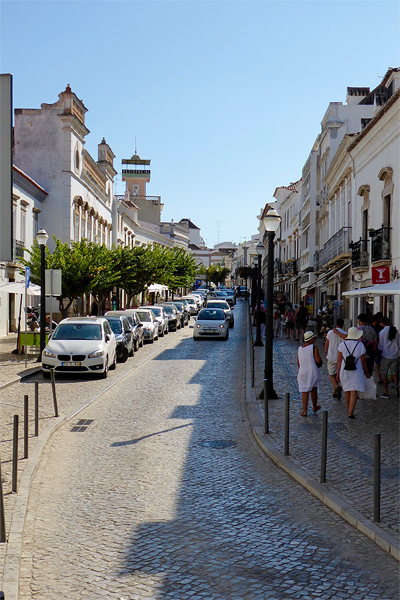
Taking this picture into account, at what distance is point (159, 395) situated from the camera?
49.7 feet

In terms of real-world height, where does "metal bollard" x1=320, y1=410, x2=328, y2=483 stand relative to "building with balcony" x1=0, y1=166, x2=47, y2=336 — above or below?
below

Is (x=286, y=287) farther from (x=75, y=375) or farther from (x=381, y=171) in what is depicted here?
(x=75, y=375)

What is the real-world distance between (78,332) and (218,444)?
916 centimetres

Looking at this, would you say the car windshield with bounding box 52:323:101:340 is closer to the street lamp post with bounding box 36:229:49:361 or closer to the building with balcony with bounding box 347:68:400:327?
the street lamp post with bounding box 36:229:49:361

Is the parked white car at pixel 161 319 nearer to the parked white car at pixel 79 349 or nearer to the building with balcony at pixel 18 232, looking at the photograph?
the building with balcony at pixel 18 232

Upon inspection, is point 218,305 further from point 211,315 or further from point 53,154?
point 53,154

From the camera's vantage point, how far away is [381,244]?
21.5m

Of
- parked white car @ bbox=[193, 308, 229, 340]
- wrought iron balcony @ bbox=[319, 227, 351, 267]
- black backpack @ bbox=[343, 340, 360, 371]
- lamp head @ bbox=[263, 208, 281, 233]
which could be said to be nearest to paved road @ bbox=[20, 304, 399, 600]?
black backpack @ bbox=[343, 340, 360, 371]

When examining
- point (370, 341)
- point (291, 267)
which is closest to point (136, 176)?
point (291, 267)

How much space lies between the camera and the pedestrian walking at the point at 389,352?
A: 47.4 feet

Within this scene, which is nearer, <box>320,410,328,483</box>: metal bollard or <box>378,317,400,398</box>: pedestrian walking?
<box>320,410,328,483</box>: metal bollard

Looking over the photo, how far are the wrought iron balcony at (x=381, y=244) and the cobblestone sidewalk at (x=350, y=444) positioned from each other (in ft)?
20.7

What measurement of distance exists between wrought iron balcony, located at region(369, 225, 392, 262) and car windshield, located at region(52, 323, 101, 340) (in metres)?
9.35

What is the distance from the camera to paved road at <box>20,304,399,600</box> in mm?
5184
